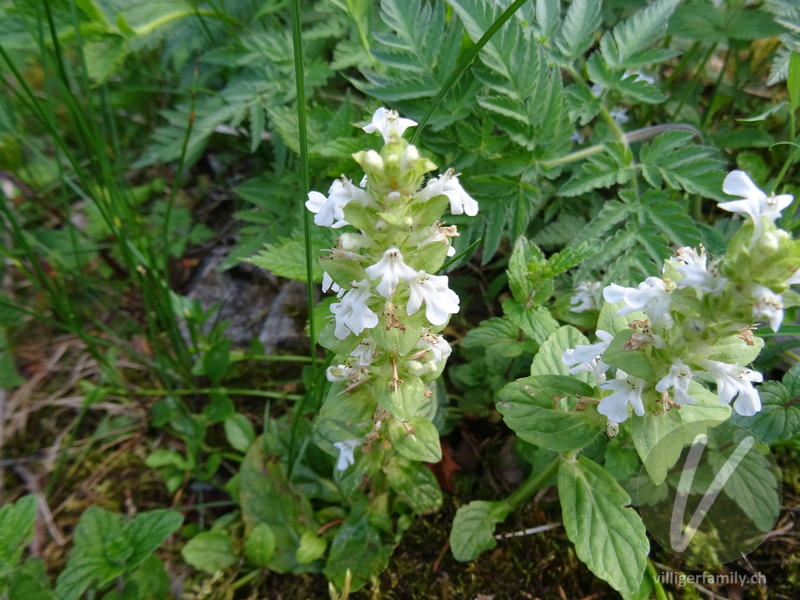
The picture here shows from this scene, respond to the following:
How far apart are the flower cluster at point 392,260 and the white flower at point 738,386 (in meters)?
0.77

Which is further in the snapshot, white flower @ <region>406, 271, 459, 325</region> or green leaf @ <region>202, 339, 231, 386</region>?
green leaf @ <region>202, 339, 231, 386</region>

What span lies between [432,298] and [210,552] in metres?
1.77

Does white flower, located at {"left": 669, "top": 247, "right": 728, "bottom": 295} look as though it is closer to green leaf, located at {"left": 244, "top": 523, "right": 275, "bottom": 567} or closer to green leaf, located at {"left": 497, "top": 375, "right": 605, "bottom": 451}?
green leaf, located at {"left": 497, "top": 375, "right": 605, "bottom": 451}

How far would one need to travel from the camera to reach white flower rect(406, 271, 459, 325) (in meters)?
1.41

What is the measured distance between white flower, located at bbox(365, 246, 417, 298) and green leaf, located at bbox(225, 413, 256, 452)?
5.60ft

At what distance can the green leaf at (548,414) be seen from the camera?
165 cm

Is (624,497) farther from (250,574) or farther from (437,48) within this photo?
(437,48)

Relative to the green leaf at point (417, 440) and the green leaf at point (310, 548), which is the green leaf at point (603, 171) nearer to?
the green leaf at point (417, 440)

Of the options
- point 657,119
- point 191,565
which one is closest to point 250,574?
point 191,565

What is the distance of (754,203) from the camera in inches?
49.0

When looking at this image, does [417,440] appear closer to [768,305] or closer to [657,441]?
[657,441]

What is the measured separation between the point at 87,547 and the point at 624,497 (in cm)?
220

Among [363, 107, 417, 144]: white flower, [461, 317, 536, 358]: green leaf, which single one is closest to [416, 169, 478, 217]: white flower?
[363, 107, 417, 144]: white flower

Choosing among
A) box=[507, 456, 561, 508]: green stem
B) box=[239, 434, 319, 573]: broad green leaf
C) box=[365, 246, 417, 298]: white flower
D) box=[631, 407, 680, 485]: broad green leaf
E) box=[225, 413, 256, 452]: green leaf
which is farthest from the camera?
box=[225, 413, 256, 452]: green leaf
